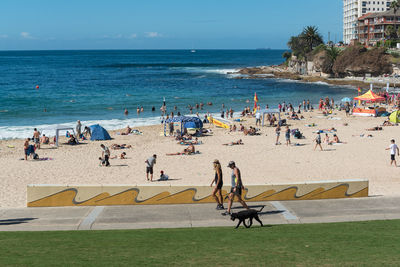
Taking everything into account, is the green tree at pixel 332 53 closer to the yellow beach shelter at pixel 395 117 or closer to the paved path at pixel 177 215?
the yellow beach shelter at pixel 395 117

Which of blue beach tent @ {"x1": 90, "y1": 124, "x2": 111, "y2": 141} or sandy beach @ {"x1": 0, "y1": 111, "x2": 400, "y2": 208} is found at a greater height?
blue beach tent @ {"x1": 90, "y1": 124, "x2": 111, "y2": 141}

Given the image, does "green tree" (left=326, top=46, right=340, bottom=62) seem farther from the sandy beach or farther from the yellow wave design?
the yellow wave design

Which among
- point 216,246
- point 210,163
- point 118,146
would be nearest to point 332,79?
point 118,146

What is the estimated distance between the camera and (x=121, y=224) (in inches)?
406

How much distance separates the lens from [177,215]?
432 inches

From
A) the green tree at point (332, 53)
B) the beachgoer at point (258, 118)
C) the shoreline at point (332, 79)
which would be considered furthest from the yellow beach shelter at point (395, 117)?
the green tree at point (332, 53)

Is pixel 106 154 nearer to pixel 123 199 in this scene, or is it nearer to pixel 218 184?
pixel 123 199

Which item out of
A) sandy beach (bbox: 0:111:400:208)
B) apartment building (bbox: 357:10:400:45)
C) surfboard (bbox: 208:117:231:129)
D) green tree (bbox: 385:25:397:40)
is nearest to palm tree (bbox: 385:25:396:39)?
green tree (bbox: 385:25:397:40)

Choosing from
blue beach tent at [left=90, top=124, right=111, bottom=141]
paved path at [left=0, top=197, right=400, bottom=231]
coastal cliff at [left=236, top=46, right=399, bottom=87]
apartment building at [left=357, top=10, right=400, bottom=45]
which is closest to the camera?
paved path at [left=0, top=197, right=400, bottom=231]

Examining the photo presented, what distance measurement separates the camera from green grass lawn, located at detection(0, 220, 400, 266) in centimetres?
728

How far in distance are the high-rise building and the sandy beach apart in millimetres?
104023

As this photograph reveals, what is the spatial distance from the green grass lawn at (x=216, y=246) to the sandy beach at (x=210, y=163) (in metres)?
4.78

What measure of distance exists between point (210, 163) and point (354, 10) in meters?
125

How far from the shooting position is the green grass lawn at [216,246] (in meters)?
7.28
